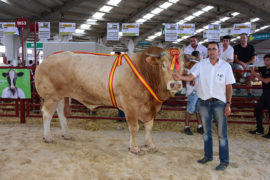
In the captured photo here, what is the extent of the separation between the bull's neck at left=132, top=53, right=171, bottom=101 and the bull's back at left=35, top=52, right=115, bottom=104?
0.54 metres

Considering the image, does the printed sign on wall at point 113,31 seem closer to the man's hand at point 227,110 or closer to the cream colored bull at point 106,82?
the cream colored bull at point 106,82

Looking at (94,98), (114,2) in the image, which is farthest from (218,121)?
(114,2)

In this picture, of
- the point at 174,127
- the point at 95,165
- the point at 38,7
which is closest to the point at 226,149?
the point at 95,165

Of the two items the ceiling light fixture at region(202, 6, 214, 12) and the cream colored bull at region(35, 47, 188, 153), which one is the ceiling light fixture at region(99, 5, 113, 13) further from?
the cream colored bull at region(35, 47, 188, 153)

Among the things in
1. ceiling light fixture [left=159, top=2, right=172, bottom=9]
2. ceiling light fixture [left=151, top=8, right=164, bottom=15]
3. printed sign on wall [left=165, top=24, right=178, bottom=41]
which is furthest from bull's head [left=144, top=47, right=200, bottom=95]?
ceiling light fixture [left=151, top=8, right=164, bottom=15]

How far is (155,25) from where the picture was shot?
19.2 m

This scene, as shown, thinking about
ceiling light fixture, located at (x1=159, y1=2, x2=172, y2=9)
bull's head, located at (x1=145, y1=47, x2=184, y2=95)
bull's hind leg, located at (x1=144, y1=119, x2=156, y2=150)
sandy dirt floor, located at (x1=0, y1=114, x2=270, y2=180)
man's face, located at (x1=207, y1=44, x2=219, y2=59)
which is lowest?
sandy dirt floor, located at (x1=0, y1=114, x2=270, y2=180)

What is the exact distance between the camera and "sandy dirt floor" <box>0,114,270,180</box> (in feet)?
9.36

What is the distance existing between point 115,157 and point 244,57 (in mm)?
4718

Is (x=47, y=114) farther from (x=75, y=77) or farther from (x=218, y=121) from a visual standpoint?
(x=218, y=121)

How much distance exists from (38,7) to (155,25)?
959cm

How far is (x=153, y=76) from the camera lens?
139 inches

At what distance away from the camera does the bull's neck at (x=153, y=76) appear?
347 cm

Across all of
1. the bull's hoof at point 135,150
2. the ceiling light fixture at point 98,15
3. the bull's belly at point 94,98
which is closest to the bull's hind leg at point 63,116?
the bull's belly at point 94,98
